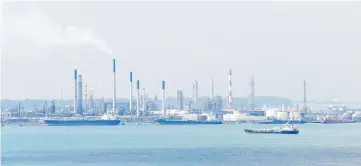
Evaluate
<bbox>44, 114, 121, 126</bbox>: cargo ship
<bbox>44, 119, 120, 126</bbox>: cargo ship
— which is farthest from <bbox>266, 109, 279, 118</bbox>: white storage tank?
<bbox>44, 119, 120, 126</bbox>: cargo ship

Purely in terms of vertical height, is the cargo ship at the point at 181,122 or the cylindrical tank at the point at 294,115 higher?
the cylindrical tank at the point at 294,115

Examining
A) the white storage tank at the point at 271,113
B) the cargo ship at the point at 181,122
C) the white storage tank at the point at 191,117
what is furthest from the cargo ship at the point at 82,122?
the white storage tank at the point at 271,113

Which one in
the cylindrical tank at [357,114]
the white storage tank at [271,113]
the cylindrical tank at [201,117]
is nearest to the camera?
the cylindrical tank at [201,117]

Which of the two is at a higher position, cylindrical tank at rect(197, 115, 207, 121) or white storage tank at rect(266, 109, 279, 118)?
white storage tank at rect(266, 109, 279, 118)

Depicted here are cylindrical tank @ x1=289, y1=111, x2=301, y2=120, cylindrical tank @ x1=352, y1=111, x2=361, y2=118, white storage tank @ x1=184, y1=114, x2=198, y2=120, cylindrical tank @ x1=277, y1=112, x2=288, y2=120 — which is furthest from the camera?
cylindrical tank @ x1=352, y1=111, x2=361, y2=118

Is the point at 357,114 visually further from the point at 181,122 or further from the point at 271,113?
the point at 181,122

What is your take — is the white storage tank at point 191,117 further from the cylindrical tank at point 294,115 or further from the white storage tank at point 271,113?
the cylindrical tank at point 294,115

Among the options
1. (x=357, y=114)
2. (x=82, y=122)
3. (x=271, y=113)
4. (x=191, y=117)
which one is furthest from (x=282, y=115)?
(x=82, y=122)

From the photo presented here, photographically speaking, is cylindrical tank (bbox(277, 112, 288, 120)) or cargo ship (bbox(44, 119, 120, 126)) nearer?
cargo ship (bbox(44, 119, 120, 126))

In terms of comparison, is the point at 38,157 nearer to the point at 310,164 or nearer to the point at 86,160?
the point at 86,160

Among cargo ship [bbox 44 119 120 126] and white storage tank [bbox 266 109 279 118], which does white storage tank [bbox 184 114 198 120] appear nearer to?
white storage tank [bbox 266 109 279 118]

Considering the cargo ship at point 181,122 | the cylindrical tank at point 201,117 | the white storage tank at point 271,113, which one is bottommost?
the cargo ship at point 181,122

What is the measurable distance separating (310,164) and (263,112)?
74.2 meters

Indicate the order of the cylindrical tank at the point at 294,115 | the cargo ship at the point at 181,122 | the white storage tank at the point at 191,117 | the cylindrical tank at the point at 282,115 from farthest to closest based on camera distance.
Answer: the cylindrical tank at the point at 294,115 < the cylindrical tank at the point at 282,115 < the white storage tank at the point at 191,117 < the cargo ship at the point at 181,122
